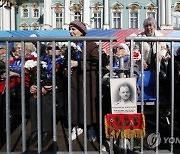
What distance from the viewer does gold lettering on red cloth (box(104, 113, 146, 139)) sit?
363 centimetres

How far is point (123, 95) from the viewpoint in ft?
11.9

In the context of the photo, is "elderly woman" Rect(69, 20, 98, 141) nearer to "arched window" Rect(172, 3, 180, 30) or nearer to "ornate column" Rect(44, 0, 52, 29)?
"ornate column" Rect(44, 0, 52, 29)

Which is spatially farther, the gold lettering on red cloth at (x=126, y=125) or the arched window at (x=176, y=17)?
the arched window at (x=176, y=17)

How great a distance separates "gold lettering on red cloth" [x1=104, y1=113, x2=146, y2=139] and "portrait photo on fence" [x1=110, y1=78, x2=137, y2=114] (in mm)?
61

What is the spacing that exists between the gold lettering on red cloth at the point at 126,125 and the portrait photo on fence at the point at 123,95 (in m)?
0.06

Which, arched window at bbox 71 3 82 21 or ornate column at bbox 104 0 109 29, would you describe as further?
ornate column at bbox 104 0 109 29

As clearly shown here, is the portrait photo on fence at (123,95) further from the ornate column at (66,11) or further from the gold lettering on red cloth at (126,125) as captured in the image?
the ornate column at (66,11)

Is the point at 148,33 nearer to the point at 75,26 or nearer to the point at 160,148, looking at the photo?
the point at 75,26

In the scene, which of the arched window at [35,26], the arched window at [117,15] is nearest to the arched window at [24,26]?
the arched window at [35,26]

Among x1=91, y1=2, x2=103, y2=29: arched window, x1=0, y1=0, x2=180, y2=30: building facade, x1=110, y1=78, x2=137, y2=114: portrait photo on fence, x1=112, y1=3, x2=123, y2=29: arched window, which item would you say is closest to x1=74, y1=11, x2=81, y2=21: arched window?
x1=0, y1=0, x2=180, y2=30: building facade

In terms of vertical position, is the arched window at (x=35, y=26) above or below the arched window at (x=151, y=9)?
below

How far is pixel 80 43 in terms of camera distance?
13.3ft

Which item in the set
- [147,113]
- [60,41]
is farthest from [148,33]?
[60,41]

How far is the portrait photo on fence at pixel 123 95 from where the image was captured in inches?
142
